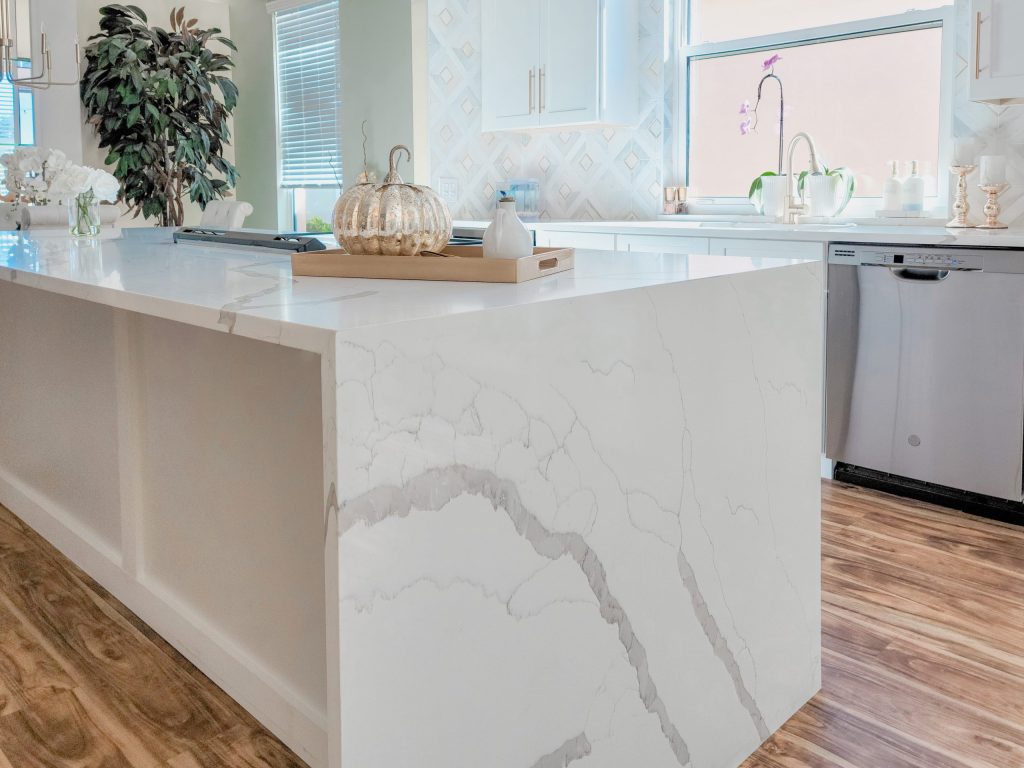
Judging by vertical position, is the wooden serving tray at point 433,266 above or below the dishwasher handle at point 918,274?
above

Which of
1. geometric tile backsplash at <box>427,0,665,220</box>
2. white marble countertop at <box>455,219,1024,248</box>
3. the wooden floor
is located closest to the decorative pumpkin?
the wooden floor

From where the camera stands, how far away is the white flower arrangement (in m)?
2.89

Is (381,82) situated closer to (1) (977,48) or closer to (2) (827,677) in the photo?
(1) (977,48)

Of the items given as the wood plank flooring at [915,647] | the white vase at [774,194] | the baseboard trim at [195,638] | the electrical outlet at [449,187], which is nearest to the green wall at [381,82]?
the electrical outlet at [449,187]

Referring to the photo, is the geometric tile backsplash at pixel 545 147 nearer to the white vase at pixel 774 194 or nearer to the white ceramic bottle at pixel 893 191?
the white vase at pixel 774 194

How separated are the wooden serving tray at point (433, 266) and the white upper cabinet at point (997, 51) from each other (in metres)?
2.01

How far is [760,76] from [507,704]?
3522 millimetres

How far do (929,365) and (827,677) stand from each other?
4.60ft

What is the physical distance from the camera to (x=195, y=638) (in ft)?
6.41

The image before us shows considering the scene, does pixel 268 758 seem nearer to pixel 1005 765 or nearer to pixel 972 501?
pixel 1005 765

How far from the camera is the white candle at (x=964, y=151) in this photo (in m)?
3.38

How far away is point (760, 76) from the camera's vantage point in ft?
13.5

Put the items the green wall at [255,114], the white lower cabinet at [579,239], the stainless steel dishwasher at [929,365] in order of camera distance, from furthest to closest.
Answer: the green wall at [255,114] → the white lower cabinet at [579,239] → the stainless steel dishwasher at [929,365]

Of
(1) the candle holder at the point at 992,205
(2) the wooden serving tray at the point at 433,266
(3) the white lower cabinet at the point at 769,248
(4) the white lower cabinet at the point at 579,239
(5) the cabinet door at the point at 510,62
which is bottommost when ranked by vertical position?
(2) the wooden serving tray at the point at 433,266
